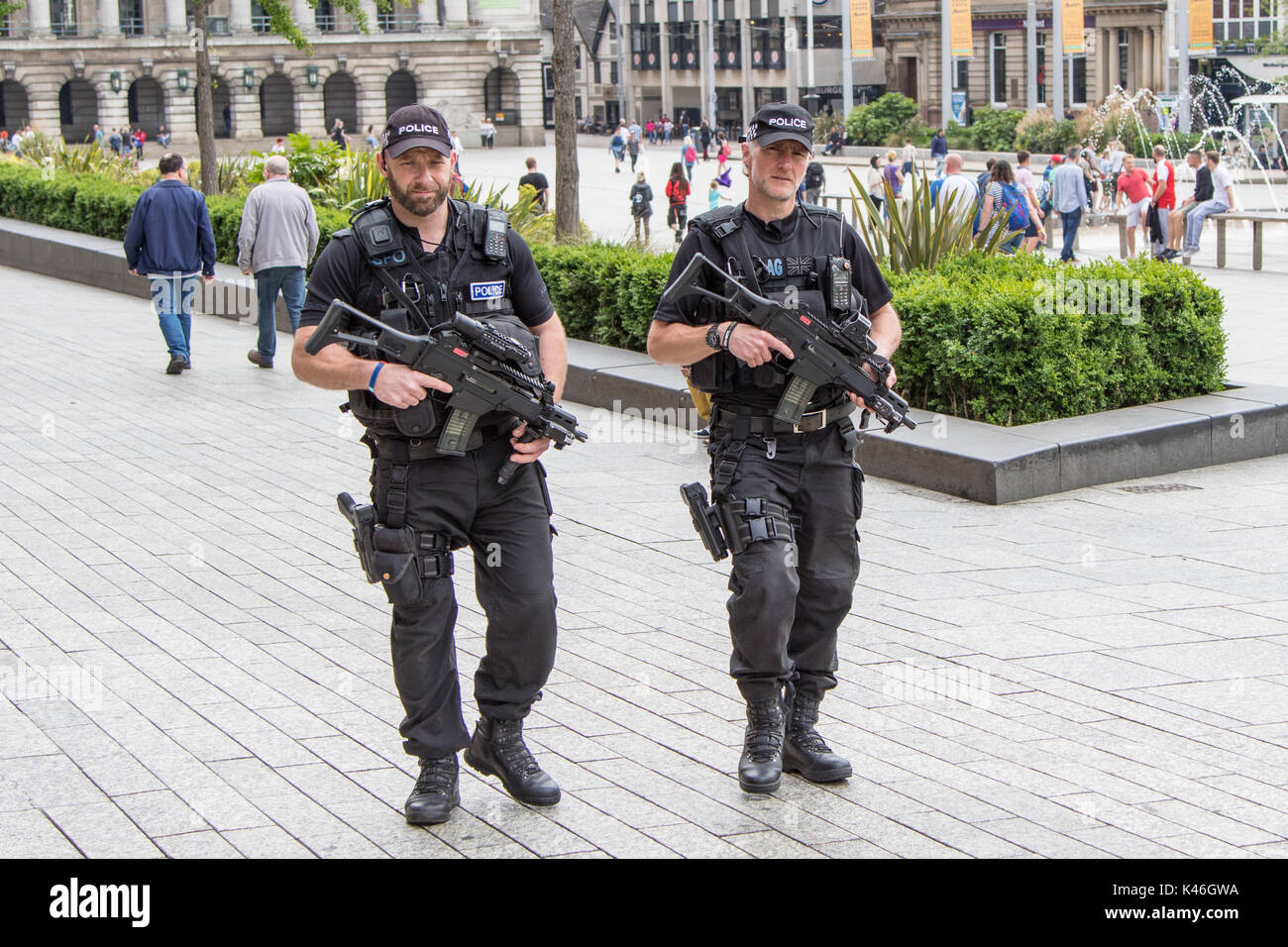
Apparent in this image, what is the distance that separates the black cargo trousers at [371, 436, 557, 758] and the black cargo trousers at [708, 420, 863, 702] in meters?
0.57

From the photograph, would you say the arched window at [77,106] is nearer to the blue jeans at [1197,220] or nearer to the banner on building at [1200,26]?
the banner on building at [1200,26]

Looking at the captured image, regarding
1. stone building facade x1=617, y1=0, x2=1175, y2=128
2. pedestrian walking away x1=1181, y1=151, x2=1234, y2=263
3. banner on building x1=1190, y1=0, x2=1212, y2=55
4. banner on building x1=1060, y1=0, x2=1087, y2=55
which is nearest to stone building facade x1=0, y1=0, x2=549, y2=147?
stone building facade x1=617, y1=0, x2=1175, y2=128

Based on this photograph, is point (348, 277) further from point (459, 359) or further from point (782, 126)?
point (782, 126)

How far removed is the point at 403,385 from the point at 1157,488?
19.1ft

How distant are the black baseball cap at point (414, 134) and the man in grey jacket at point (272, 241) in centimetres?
852

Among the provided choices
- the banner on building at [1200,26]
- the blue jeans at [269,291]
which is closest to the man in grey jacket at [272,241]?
the blue jeans at [269,291]

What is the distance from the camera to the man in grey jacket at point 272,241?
508 inches

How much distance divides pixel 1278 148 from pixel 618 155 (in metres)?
19.3

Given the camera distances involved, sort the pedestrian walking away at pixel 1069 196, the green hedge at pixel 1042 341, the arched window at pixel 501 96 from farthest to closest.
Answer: the arched window at pixel 501 96, the pedestrian walking away at pixel 1069 196, the green hedge at pixel 1042 341

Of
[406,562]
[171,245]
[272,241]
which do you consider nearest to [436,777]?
[406,562]

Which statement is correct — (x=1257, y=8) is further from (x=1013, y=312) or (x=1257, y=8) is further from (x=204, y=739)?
(x=204, y=739)

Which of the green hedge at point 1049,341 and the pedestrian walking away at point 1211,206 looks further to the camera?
the pedestrian walking away at point 1211,206

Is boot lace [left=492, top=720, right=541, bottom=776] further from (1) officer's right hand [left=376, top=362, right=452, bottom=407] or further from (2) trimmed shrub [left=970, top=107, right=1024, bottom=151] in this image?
(2) trimmed shrub [left=970, top=107, right=1024, bottom=151]

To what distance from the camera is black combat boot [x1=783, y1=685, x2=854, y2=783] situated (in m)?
4.87
